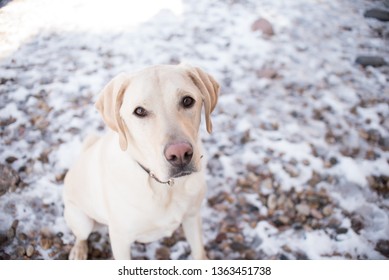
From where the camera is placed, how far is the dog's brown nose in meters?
1.91

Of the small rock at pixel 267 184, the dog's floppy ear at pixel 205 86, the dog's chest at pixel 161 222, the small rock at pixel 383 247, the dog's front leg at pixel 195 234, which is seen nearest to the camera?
the dog's floppy ear at pixel 205 86

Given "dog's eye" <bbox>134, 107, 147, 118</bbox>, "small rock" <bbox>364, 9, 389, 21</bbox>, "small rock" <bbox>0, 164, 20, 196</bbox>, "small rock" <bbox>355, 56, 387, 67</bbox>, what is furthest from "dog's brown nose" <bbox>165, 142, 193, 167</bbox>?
"small rock" <bbox>364, 9, 389, 21</bbox>

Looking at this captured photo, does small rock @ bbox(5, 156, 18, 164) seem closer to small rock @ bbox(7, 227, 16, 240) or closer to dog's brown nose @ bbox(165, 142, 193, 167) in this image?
small rock @ bbox(7, 227, 16, 240)

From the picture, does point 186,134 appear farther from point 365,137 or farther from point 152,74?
point 365,137

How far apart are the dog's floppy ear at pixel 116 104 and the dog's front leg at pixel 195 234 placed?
884 millimetres

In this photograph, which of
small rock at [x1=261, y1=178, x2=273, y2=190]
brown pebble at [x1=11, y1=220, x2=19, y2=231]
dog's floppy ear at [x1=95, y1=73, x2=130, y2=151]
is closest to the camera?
dog's floppy ear at [x1=95, y1=73, x2=130, y2=151]

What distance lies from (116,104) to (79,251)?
4.84 ft

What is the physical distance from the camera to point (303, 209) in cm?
319

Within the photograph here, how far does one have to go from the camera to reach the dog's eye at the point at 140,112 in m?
2.00

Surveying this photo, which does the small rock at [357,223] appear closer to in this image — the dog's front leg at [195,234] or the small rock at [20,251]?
the dog's front leg at [195,234]

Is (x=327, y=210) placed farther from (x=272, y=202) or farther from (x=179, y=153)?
(x=179, y=153)

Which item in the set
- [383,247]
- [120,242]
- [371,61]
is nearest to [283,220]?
[383,247]

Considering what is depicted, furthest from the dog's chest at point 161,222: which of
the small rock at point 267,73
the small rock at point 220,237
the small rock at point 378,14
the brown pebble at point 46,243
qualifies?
the small rock at point 378,14

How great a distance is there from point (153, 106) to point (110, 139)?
53 centimetres
